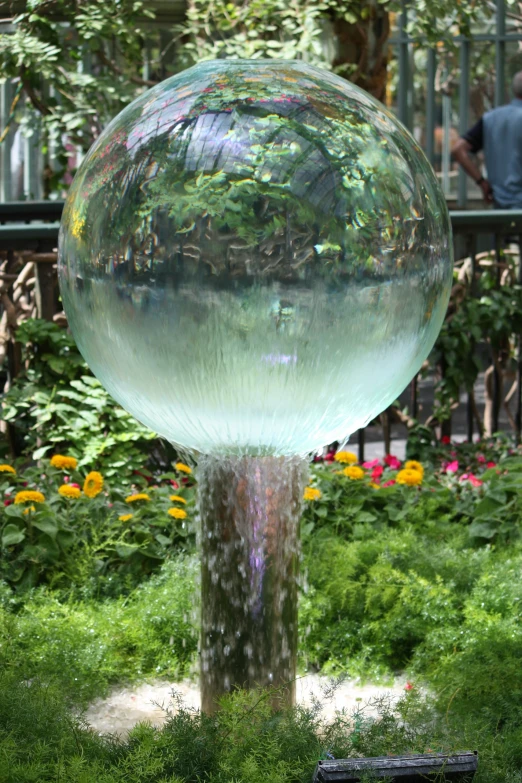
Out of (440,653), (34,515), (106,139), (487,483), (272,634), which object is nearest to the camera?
(106,139)

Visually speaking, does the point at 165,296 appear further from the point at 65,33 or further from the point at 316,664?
the point at 65,33

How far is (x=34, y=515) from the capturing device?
3.89 m

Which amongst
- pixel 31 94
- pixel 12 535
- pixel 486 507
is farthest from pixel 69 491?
pixel 31 94

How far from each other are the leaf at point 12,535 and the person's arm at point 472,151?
5503 millimetres

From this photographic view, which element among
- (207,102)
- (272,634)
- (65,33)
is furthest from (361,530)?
(65,33)

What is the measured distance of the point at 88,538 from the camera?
3947mm

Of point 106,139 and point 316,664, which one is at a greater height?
point 106,139

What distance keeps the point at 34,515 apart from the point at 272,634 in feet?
4.69

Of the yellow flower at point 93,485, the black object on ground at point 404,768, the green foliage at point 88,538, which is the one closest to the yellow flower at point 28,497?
the green foliage at point 88,538

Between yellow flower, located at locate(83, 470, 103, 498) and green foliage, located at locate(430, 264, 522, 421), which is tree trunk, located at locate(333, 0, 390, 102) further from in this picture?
yellow flower, located at locate(83, 470, 103, 498)

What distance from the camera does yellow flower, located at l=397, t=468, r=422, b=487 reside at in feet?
14.3

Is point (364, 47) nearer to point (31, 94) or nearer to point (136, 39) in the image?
point (136, 39)

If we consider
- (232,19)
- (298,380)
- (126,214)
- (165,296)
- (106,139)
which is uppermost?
(232,19)

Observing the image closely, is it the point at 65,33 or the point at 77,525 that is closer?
the point at 77,525
